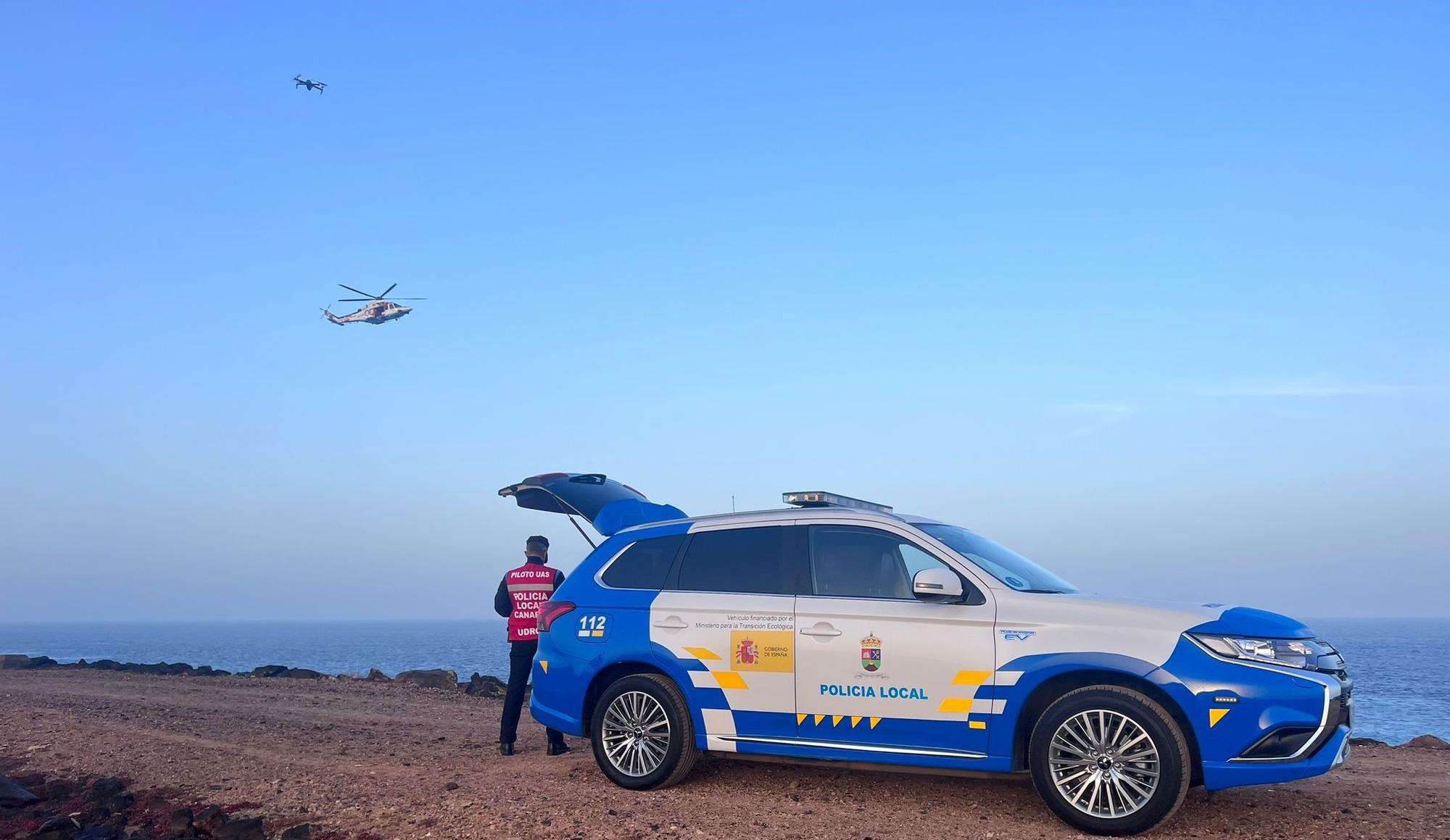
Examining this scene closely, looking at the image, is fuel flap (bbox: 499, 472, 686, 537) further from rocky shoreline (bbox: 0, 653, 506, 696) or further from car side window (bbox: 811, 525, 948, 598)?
rocky shoreline (bbox: 0, 653, 506, 696)

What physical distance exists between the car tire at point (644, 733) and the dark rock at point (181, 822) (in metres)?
2.75

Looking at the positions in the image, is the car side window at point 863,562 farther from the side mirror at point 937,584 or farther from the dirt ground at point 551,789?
the dirt ground at point 551,789

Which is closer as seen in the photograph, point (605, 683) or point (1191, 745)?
point (1191, 745)

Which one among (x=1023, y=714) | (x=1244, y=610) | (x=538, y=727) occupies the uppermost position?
(x=1244, y=610)

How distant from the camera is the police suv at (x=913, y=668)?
6.32 m

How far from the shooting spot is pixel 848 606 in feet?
24.1

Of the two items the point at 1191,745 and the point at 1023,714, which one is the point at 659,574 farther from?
the point at 1191,745

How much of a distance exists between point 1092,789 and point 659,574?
11.4 feet

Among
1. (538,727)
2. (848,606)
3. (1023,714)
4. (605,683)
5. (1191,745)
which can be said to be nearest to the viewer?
(1191,745)

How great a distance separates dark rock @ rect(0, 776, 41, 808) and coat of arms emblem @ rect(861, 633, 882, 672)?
→ 20.5 feet

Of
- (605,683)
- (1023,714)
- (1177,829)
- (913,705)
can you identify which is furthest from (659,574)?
(1177,829)

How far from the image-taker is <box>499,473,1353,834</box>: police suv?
6.32m

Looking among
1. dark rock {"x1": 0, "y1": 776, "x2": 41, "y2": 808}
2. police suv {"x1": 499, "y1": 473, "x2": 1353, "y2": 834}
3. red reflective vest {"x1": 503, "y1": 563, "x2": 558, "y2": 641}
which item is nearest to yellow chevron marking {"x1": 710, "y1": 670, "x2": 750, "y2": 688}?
police suv {"x1": 499, "y1": 473, "x2": 1353, "y2": 834}

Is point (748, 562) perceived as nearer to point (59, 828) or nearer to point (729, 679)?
point (729, 679)
